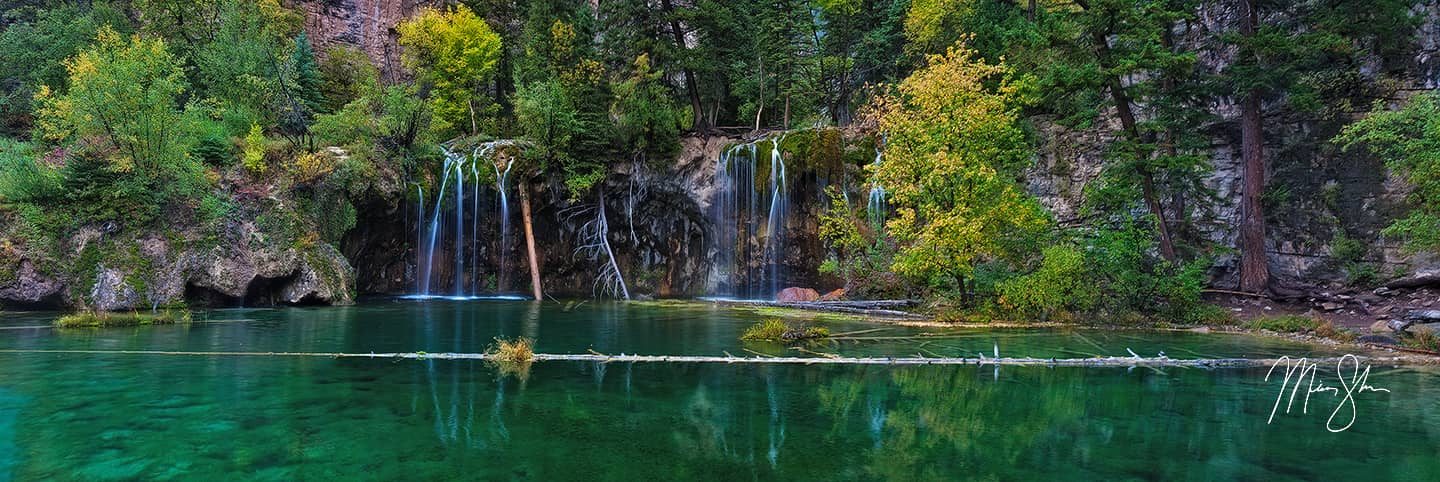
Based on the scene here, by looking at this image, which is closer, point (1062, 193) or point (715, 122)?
point (1062, 193)

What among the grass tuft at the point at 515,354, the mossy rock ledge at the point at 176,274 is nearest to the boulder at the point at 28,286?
the mossy rock ledge at the point at 176,274

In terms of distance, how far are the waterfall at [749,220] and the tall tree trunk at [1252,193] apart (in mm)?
14714

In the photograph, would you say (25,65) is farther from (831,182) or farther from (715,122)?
(831,182)

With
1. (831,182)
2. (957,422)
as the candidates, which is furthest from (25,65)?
(957,422)

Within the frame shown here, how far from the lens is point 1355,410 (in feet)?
24.6

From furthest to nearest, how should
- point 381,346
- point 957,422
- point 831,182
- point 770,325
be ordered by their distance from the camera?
point 831,182 → point 770,325 → point 381,346 → point 957,422

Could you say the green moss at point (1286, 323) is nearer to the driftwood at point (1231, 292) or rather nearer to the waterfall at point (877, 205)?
the driftwood at point (1231, 292)

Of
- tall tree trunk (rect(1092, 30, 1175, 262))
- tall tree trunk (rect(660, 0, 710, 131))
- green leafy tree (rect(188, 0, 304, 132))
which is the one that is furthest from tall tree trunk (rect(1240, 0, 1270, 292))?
green leafy tree (rect(188, 0, 304, 132))

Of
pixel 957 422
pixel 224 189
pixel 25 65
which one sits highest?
pixel 25 65

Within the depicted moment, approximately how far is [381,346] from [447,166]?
17073 mm

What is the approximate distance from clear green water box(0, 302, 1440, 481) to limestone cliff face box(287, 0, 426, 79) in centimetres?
3386

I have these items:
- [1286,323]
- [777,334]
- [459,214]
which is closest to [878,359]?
[777,334]

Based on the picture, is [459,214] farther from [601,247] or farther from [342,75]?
[342,75]
